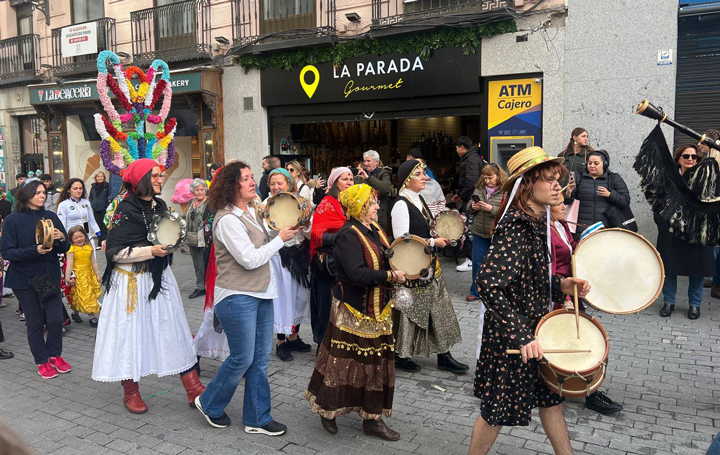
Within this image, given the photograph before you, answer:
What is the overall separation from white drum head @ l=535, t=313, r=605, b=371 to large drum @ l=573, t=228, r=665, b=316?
302 millimetres

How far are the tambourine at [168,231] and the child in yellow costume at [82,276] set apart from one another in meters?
3.37

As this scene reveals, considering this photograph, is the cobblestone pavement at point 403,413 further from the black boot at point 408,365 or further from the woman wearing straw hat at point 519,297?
the woman wearing straw hat at point 519,297

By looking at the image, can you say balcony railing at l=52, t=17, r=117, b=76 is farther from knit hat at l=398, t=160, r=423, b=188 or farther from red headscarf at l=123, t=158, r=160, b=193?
knit hat at l=398, t=160, r=423, b=188

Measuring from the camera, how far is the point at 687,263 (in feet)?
23.4

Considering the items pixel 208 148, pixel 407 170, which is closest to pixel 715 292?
pixel 407 170

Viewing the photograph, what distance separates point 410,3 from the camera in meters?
11.7

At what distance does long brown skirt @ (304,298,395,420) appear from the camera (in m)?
4.11

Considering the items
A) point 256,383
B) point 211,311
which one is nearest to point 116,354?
point 211,311

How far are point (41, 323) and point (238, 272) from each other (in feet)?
10.1

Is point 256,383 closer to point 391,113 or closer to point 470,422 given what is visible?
point 470,422

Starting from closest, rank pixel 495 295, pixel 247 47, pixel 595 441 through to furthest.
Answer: pixel 495 295
pixel 595 441
pixel 247 47

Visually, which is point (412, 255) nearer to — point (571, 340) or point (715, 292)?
point (571, 340)

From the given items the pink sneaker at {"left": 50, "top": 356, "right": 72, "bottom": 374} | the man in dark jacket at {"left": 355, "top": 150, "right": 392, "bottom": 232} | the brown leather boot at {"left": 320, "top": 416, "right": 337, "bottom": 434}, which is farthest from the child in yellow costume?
the brown leather boot at {"left": 320, "top": 416, "right": 337, "bottom": 434}

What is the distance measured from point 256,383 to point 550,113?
25.9ft
